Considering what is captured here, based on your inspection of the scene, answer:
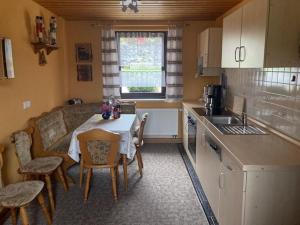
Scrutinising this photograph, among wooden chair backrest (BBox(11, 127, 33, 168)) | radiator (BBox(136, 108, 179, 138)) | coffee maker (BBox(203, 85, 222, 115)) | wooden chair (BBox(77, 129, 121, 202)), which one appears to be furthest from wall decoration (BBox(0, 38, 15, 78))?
radiator (BBox(136, 108, 179, 138))

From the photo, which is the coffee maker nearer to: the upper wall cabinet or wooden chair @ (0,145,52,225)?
the upper wall cabinet

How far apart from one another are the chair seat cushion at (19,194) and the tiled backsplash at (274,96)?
A: 85.9 inches

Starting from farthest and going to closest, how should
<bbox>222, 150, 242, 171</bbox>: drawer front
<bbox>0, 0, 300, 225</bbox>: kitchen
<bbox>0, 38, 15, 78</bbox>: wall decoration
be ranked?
<bbox>0, 38, 15, 78</bbox>: wall decoration
<bbox>0, 0, 300, 225</bbox>: kitchen
<bbox>222, 150, 242, 171</bbox>: drawer front

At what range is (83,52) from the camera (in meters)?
5.02

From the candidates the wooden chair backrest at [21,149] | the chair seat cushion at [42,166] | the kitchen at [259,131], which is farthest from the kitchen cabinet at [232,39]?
the wooden chair backrest at [21,149]

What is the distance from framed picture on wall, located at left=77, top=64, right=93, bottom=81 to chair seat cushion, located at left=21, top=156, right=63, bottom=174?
2.31m

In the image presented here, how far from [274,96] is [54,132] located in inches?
110

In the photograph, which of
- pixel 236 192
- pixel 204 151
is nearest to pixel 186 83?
pixel 204 151

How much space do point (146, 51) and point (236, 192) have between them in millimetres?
3734

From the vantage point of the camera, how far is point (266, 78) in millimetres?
2717

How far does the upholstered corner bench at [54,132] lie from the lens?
11.1 ft

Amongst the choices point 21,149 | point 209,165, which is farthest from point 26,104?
point 209,165

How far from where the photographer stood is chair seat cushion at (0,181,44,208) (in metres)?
2.18

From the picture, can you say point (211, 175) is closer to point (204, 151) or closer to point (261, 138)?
point (204, 151)
